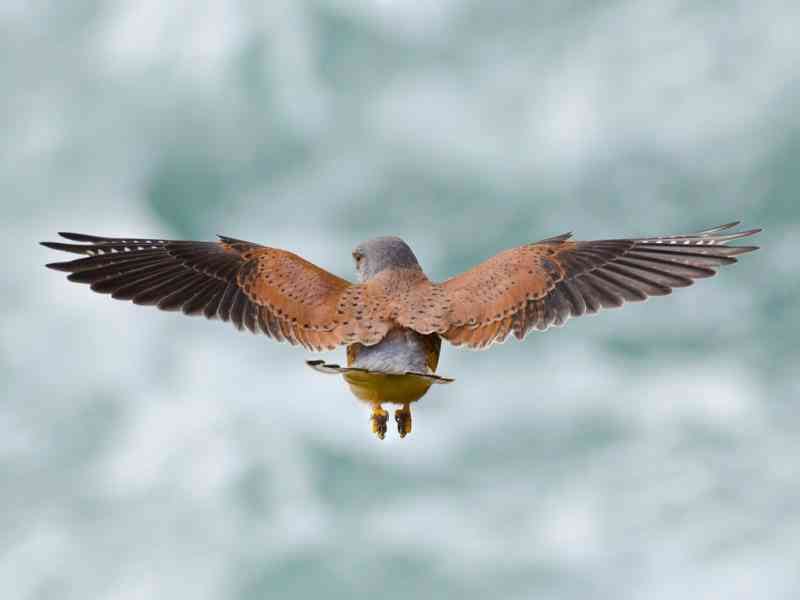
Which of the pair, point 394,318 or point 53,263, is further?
point 53,263

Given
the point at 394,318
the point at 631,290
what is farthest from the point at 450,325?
the point at 631,290

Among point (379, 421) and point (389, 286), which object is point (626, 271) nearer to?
point (389, 286)

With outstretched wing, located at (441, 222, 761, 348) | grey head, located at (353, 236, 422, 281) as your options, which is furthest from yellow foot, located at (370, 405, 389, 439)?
grey head, located at (353, 236, 422, 281)

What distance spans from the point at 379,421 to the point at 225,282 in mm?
1961

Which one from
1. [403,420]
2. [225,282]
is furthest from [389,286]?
[225,282]

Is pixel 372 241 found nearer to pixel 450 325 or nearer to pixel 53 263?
pixel 450 325

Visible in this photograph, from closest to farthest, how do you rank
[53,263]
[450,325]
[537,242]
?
1. [450,325]
2. [53,263]
3. [537,242]

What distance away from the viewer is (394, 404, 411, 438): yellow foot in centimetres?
762

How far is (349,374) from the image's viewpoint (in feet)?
24.5

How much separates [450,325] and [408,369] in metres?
0.68

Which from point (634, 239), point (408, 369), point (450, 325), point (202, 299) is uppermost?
point (634, 239)

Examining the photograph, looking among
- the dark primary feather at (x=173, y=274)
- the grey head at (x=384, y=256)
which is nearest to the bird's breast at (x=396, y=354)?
the grey head at (x=384, y=256)

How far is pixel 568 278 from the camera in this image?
27.9 ft

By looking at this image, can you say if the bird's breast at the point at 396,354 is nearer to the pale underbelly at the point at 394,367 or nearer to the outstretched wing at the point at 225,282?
the pale underbelly at the point at 394,367
